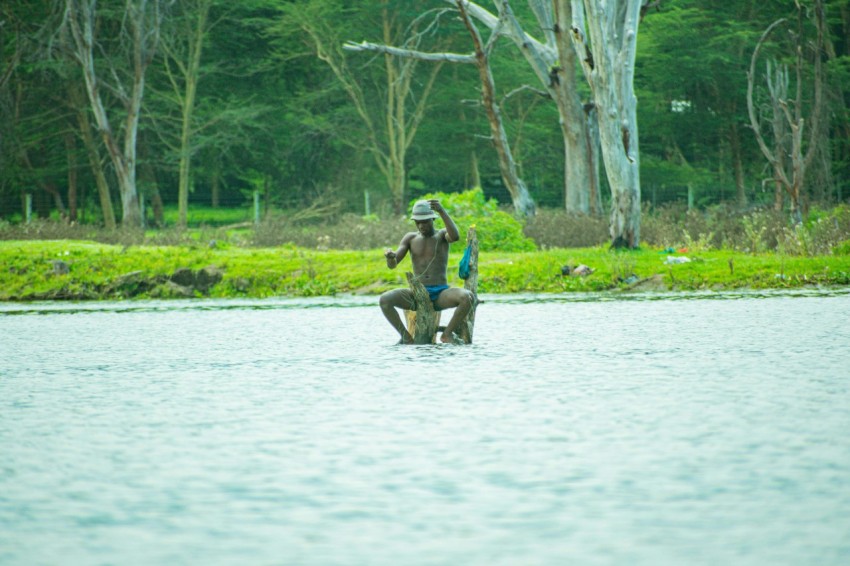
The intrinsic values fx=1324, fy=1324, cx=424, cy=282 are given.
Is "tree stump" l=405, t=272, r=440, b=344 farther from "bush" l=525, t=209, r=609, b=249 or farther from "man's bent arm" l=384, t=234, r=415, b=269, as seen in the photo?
"bush" l=525, t=209, r=609, b=249

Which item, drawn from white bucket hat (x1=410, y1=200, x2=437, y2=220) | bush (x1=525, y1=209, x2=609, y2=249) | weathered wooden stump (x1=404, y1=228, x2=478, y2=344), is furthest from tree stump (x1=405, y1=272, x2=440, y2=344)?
bush (x1=525, y1=209, x2=609, y2=249)

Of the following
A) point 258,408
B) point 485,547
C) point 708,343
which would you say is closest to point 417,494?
point 485,547

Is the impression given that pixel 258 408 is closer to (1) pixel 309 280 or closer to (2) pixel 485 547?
(2) pixel 485 547

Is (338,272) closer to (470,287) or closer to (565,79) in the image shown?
(565,79)

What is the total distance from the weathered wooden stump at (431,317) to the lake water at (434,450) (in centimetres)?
24

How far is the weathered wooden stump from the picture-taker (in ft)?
43.2

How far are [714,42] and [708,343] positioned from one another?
35.0 m

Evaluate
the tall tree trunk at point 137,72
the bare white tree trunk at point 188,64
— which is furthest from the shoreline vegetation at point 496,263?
the bare white tree trunk at point 188,64

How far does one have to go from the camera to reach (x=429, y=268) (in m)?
13.2

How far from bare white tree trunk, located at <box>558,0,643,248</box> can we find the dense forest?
14742 millimetres

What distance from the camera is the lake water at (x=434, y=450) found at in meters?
5.38

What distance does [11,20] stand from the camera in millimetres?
44562

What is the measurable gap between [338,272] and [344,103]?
30.8 meters

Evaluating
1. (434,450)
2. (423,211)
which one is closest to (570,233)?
(423,211)
